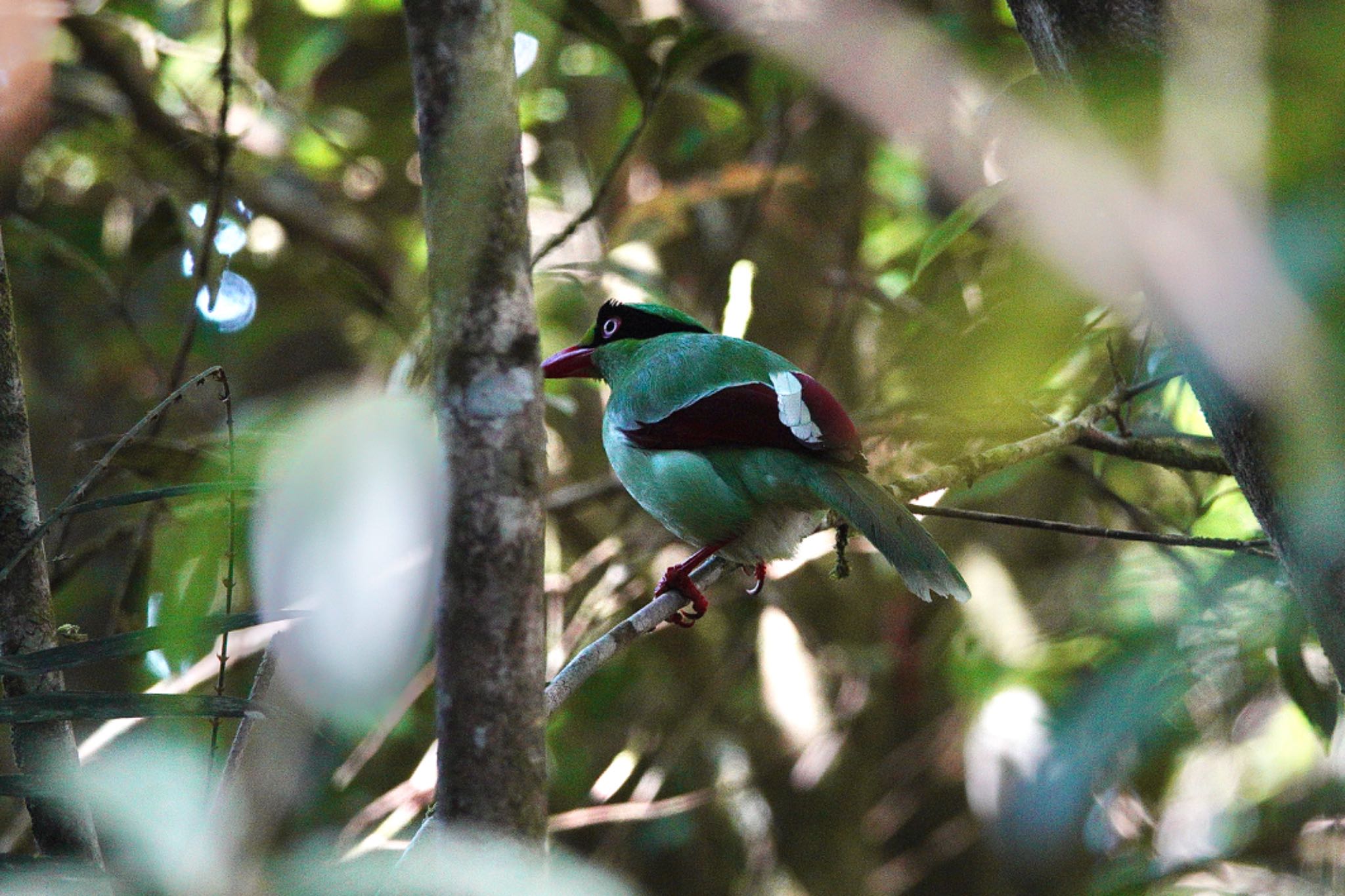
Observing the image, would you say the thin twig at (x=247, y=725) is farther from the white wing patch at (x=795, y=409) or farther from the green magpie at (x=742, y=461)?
the white wing patch at (x=795, y=409)

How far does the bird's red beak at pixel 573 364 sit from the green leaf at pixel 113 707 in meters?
2.43

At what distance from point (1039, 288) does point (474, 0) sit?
84 centimetres

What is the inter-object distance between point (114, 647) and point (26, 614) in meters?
0.46

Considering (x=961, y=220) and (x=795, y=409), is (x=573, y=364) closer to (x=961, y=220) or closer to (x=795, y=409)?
(x=795, y=409)

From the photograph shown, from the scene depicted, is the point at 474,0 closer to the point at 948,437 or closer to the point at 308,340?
the point at 948,437

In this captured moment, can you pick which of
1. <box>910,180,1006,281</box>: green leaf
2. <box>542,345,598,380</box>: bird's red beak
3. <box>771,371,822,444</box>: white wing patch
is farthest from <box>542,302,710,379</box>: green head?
<box>910,180,1006,281</box>: green leaf

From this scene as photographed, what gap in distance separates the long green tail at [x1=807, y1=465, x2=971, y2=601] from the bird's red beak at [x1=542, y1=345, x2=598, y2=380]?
128cm

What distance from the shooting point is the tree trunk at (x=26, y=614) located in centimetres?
163

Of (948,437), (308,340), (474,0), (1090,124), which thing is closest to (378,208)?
(308,340)

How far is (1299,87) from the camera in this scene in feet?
2.29

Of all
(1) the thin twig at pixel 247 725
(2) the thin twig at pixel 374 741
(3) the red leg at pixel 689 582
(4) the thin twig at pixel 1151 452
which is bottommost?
(2) the thin twig at pixel 374 741

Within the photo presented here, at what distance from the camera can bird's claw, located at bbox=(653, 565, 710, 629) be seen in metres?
2.84

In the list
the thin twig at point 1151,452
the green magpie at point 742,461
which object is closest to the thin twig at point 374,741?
the green magpie at point 742,461

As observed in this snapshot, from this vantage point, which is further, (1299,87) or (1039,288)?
(1039,288)
